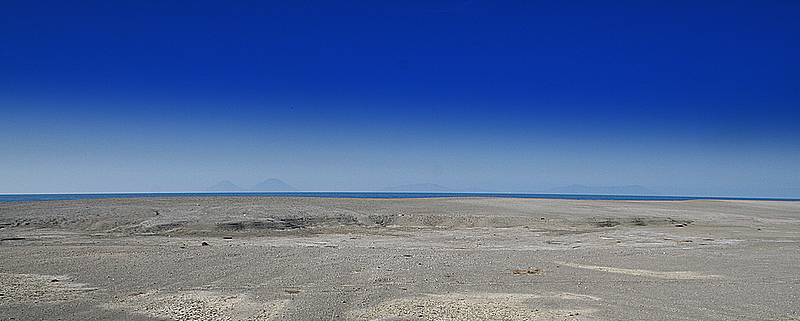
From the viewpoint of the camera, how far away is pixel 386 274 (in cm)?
720

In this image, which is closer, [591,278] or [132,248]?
[591,278]

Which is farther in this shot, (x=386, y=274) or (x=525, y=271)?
(x=525, y=271)

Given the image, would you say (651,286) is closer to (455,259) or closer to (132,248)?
(455,259)

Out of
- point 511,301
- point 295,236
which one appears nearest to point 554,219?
point 295,236

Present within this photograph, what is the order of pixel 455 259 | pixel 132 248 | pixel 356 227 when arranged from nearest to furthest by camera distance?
pixel 455 259 → pixel 132 248 → pixel 356 227

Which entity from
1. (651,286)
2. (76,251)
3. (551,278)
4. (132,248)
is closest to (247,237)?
(132,248)

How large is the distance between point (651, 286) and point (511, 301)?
2.29m

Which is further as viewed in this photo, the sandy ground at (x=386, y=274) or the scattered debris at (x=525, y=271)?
the scattered debris at (x=525, y=271)

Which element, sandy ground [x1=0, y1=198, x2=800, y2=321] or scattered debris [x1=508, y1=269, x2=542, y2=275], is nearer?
sandy ground [x1=0, y1=198, x2=800, y2=321]

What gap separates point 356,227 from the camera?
53.1 feet

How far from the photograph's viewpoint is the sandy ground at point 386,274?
5.07 meters

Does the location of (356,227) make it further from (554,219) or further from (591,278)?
(591,278)

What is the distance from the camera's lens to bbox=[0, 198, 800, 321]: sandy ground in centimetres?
507

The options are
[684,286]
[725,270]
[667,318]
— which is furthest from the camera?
[725,270]
